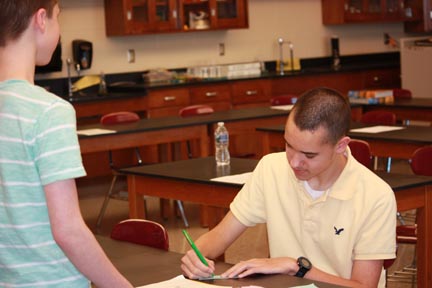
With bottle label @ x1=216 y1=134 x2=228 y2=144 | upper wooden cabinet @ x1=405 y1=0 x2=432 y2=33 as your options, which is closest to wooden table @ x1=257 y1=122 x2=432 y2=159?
bottle label @ x1=216 y1=134 x2=228 y2=144

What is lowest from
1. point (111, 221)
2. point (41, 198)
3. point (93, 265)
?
point (111, 221)

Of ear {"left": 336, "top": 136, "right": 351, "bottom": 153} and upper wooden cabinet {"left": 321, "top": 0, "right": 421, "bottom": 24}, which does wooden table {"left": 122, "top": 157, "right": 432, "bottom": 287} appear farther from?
upper wooden cabinet {"left": 321, "top": 0, "right": 421, "bottom": 24}

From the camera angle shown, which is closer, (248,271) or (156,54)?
(248,271)

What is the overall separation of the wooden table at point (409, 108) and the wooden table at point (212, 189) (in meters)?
2.97

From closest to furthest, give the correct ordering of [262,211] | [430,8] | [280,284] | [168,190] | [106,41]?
[280,284], [262,211], [168,190], [106,41], [430,8]

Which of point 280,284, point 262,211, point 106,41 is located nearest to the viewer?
point 280,284

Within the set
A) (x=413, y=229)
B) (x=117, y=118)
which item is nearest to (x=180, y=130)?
Answer: (x=117, y=118)

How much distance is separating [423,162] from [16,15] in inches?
127

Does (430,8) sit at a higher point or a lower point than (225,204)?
higher

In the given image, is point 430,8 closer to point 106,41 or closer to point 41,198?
point 106,41

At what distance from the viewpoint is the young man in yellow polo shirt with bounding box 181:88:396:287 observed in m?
2.61

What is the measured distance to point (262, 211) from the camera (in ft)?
9.75

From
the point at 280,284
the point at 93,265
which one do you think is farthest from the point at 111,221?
the point at 93,265

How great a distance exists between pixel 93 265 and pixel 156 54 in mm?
8033
